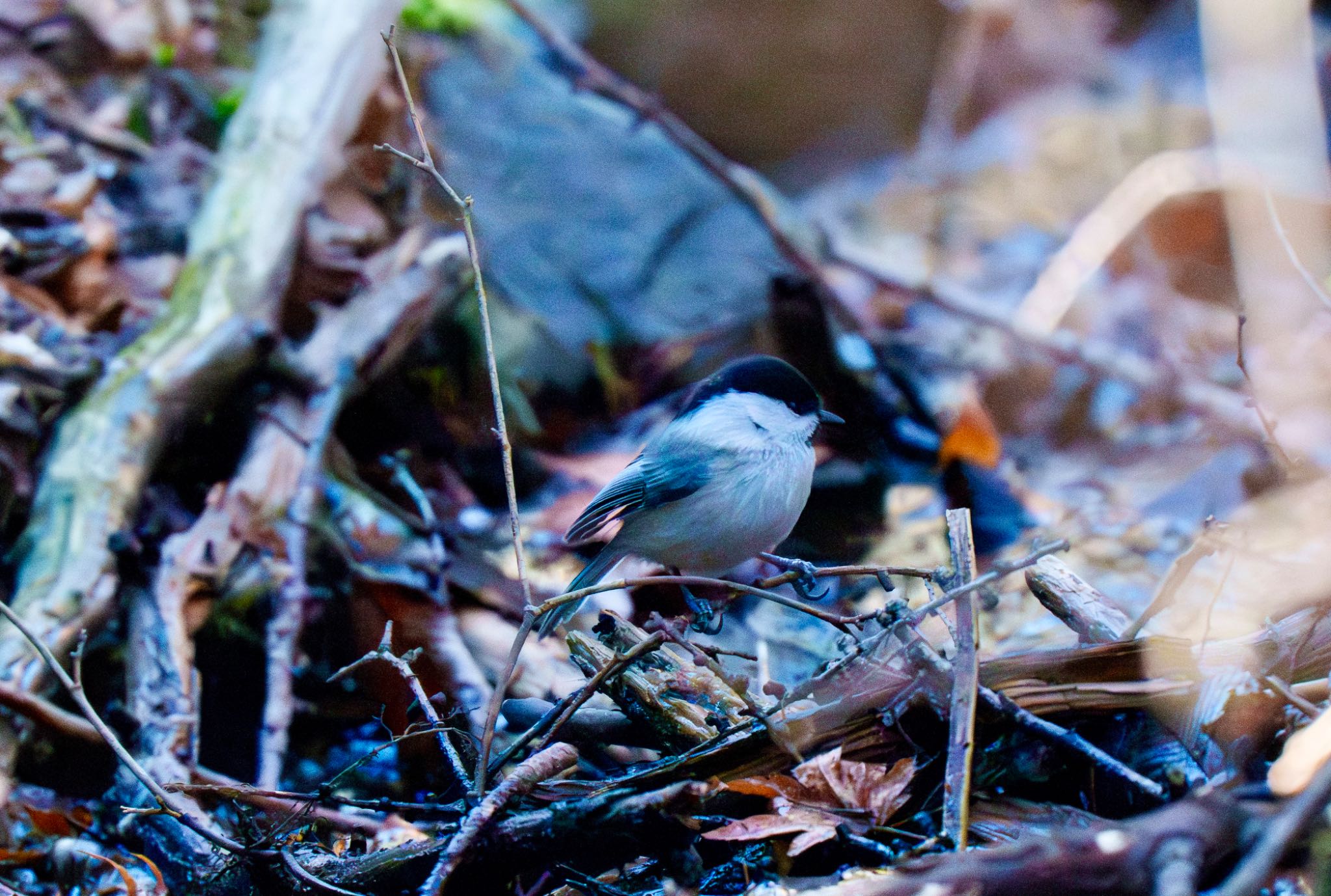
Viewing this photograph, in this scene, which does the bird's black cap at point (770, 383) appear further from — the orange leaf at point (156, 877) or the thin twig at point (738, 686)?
the orange leaf at point (156, 877)

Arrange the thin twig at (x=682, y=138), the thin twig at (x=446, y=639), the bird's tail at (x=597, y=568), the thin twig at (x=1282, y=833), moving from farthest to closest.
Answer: the thin twig at (x=682, y=138), the bird's tail at (x=597, y=568), the thin twig at (x=446, y=639), the thin twig at (x=1282, y=833)

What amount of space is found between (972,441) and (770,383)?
1.63 m

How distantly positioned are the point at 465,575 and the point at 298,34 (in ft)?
8.46

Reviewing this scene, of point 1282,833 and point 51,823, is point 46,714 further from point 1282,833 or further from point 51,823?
point 1282,833

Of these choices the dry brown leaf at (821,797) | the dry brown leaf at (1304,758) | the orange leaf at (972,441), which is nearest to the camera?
the dry brown leaf at (1304,758)

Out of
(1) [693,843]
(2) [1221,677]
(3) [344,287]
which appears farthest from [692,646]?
(3) [344,287]

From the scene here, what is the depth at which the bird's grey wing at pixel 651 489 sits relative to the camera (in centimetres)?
231

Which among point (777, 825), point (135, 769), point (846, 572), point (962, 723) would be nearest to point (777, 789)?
point (777, 825)

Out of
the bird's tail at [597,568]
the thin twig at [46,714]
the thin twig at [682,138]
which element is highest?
the thin twig at [682,138]

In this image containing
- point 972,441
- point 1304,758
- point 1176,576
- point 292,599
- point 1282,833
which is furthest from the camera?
point 972,441

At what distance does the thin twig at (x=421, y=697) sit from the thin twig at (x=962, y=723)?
763mm

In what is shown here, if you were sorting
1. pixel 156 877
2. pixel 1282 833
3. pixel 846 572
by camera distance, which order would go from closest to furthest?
pixel 1282 833, pixel 846 572, pixel 156 877

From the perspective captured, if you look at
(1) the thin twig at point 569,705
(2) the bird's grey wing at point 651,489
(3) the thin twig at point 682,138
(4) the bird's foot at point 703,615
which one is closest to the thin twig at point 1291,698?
(1) the thin twig at point 569,705

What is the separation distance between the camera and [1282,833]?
100 centimetres
